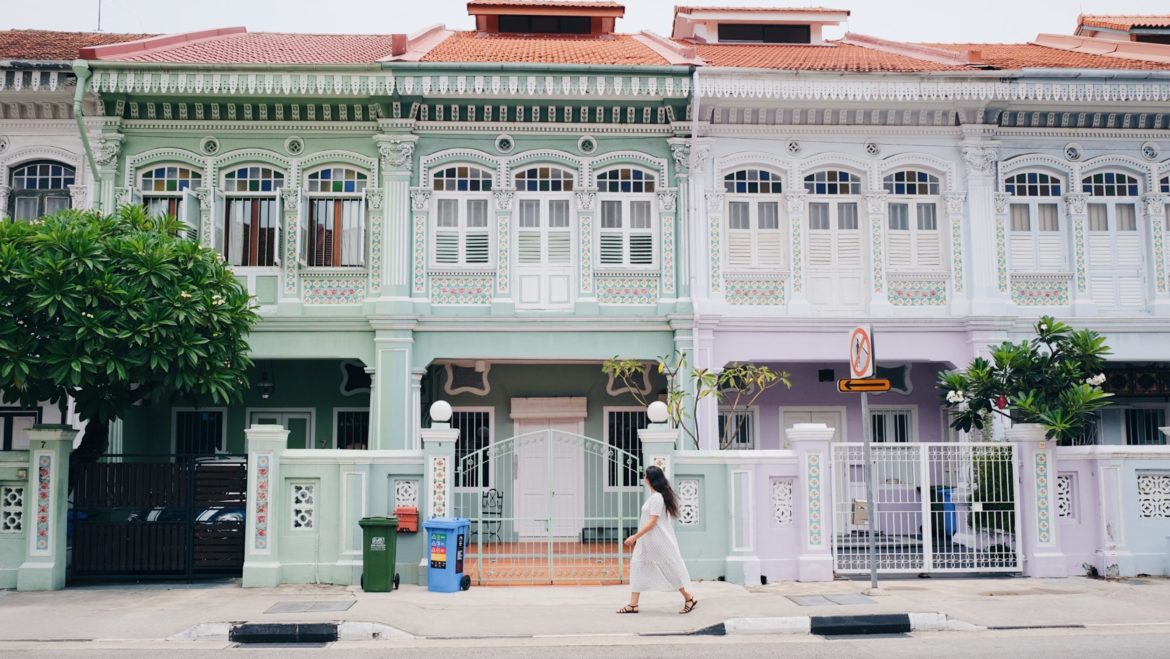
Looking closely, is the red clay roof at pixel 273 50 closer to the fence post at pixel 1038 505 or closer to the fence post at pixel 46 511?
the fence post at pixel 46 511

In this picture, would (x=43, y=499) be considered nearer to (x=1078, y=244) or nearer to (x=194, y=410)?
(x=194, y=410)

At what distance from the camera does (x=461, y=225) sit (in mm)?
17938

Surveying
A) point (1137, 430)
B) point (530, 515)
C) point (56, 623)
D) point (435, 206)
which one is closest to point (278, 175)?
point (435, 206)

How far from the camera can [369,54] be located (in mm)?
18984

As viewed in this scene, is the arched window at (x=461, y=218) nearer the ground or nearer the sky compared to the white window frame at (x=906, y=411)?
nearer the sky

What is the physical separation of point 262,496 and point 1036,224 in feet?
44.1

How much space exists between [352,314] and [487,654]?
904 centimetres

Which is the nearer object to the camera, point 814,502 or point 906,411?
point 814,502

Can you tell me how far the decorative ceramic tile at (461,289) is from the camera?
1777cm

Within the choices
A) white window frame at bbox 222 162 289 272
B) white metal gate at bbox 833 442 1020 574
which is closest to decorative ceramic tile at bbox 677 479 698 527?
white metal gate at bbox 833 442 1020 574

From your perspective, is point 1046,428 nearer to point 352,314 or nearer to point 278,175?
point 352,314

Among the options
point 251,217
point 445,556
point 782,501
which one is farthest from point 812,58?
point 445,556

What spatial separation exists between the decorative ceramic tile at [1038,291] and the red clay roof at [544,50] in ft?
23.5

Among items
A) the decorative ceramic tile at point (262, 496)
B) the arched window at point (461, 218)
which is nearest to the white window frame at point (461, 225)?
the arched window at point (461, 218)
